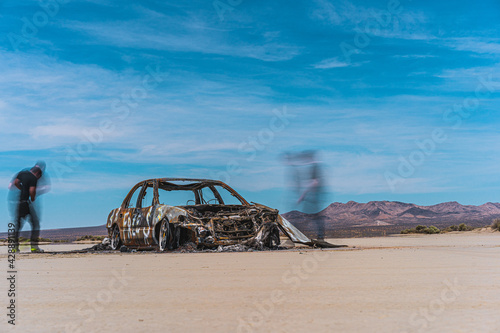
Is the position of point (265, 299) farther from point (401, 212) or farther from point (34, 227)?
point (401, 212)

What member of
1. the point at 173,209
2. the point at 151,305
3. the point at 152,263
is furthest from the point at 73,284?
the point at 173,209

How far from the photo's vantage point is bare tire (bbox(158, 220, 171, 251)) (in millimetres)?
13164

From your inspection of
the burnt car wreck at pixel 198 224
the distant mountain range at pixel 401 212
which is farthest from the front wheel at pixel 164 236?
the distant mountain range at pixel 401 212

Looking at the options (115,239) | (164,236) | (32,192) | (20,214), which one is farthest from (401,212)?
(164,236)

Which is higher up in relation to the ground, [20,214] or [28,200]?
[28,200]

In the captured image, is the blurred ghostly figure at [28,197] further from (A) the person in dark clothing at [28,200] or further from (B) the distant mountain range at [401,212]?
(B) the distant mountain range at [401,212]

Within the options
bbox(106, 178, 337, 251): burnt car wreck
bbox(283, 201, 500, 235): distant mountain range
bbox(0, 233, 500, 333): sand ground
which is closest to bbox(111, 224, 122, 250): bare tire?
bbox(106, 178, 337, 251): burnt car wreck

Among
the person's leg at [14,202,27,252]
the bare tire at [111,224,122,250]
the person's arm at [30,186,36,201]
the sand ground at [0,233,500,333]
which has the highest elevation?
the person's arm at [30,186,36,201]

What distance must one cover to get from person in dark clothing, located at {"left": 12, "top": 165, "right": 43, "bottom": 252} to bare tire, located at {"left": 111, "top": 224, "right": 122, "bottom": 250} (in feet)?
6.33

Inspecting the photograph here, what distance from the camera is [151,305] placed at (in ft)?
16.5

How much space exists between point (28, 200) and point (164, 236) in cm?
449

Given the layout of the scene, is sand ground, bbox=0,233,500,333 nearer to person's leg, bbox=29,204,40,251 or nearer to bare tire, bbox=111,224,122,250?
bare tire, bbox=111,224,122,250

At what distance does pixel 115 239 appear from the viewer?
51.2 ft

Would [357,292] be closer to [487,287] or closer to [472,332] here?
[487,287]
